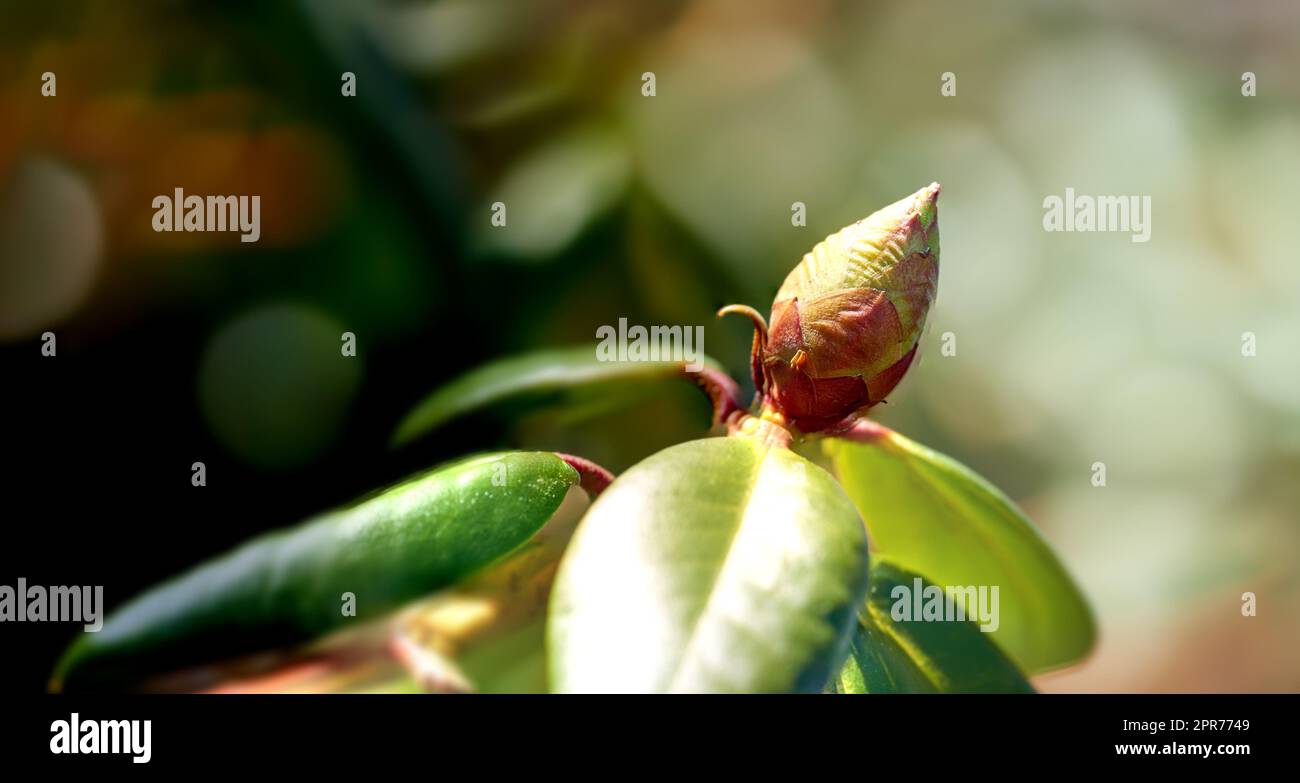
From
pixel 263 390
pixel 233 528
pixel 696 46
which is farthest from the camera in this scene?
pixel 696 46

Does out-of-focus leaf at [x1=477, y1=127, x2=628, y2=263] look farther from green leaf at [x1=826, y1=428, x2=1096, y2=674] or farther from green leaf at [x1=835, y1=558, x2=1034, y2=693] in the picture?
green leaf at [x1=835, y1=558, x2=1034, y2=693]

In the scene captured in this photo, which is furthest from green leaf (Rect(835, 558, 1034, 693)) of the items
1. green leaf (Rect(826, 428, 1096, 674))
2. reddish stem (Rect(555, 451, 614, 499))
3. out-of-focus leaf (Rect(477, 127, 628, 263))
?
out-of-focus leaf (Rect(477, 127, 628, 263))

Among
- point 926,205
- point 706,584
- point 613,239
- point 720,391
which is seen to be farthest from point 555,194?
point 706,584

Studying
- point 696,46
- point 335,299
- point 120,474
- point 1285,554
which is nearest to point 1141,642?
point 1285,554

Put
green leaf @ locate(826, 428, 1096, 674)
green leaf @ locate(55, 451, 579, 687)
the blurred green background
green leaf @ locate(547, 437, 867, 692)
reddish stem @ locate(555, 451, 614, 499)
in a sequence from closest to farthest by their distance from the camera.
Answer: green leaf @ locate(547, 437, 867, 692) → green leaf @ locate(55, 451, 579, 687) → reddish stem @ locate(555, 451, 614, 499) → green leaf @ locate(826, 428, 1096, 674) → the blurred green background

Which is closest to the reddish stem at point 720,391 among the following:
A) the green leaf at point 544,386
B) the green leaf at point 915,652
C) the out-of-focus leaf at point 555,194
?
the green leaf at point 544,386

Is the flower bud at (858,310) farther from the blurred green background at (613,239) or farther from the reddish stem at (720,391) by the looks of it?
the blurred green background at (613,239)

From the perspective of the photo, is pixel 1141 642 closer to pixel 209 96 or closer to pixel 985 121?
pixel 985 121

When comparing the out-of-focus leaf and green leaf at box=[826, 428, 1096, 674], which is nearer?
green leaf at box=[826, 428, 1096, 674]
